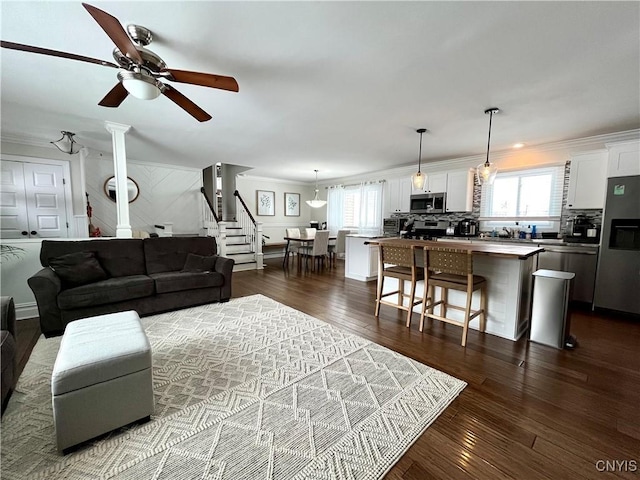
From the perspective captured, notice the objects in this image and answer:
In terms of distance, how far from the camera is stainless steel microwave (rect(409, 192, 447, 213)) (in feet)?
17.8

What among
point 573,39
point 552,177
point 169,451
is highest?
point 573,39

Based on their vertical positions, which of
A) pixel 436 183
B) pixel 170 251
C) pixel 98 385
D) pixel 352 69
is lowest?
pixel 98 385

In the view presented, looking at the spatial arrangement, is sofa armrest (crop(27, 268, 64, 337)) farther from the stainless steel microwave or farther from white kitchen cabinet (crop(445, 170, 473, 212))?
white kitchen cabinet (crop(445, 170, 473, 212))

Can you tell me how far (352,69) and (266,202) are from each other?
255 inches

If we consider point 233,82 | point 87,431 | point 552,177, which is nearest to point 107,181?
point 233,82

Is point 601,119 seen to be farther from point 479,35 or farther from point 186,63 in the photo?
point 186,63

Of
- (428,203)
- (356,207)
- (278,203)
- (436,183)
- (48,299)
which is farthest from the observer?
(278,203)

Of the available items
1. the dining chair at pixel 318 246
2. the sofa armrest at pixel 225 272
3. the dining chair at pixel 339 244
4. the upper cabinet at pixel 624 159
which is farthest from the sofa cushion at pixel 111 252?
the upper cabinet at pixel 624 159

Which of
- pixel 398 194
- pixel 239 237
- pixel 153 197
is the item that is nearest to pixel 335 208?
pixel 398 194

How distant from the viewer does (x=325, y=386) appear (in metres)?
1.89

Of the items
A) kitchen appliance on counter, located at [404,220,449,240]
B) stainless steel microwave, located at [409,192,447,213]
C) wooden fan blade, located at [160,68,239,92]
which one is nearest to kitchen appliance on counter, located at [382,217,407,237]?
kitchen appliance on counter, located at [404,220,449,240]

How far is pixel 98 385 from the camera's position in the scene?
1.38 m

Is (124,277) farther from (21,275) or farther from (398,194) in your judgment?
(398,194)

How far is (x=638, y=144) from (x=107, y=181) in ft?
29.4
